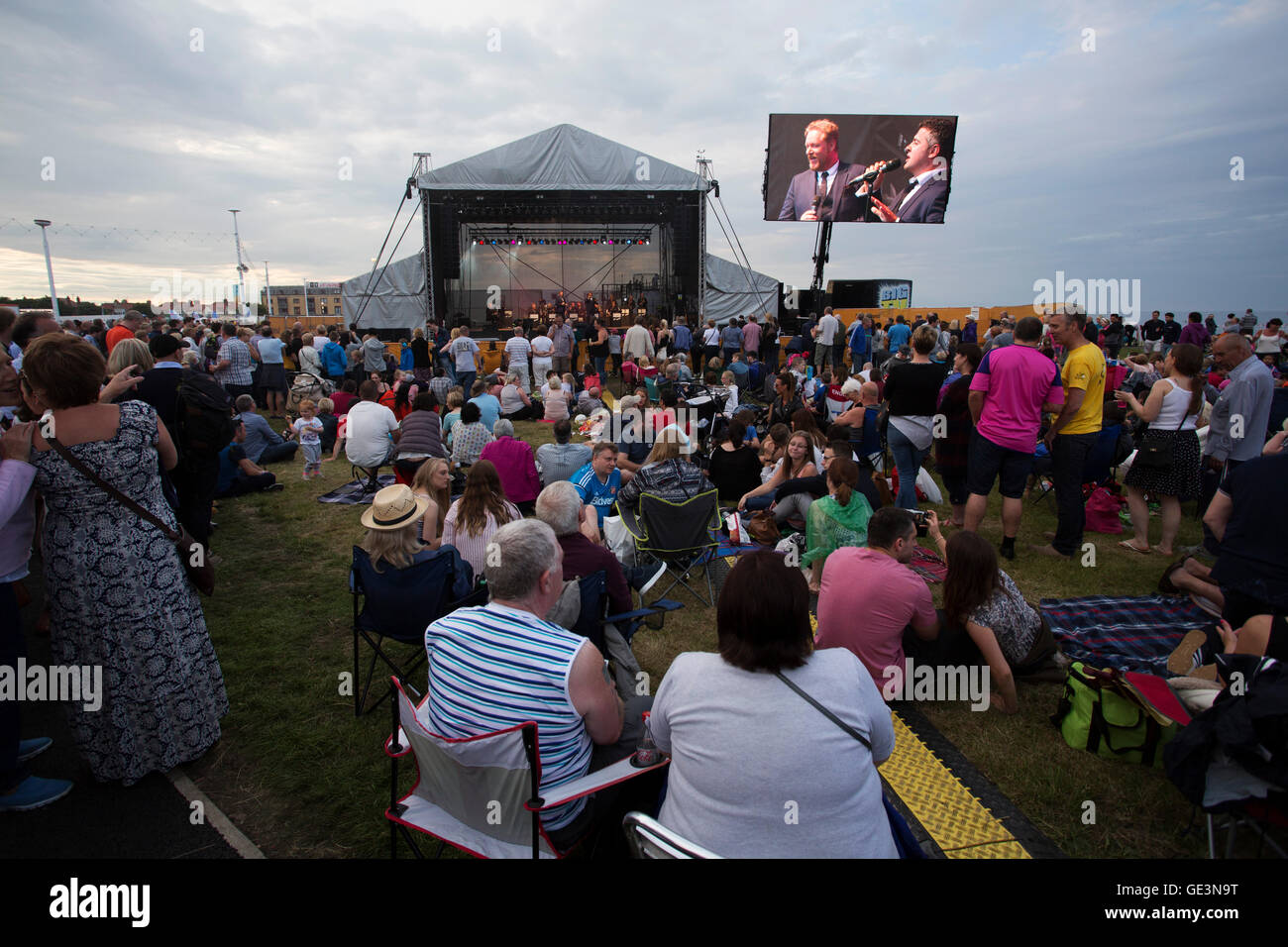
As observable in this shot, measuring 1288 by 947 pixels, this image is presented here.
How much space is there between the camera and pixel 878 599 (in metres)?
3.08

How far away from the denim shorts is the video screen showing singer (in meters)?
15.5

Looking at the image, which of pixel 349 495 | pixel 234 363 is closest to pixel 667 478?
pixel 349 495

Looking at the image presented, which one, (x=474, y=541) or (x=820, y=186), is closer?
(x=474, y=541)

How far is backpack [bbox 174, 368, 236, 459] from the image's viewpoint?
13.7 ft

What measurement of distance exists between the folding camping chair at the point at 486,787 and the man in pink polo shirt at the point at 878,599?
1.49m

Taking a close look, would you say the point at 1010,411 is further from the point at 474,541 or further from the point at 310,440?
the point at 310,440

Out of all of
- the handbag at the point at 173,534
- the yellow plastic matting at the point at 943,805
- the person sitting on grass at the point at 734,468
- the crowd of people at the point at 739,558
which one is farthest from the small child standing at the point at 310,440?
the yellow plastic matting at the point at 943,805

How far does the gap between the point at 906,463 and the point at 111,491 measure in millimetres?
5502

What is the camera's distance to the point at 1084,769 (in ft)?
9.47

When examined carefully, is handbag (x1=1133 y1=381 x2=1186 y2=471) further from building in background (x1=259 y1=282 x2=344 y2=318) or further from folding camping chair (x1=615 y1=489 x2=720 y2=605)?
building in background (x1=259 y1=282 x2=344 y2=318)

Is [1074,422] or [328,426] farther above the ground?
[1074,422]

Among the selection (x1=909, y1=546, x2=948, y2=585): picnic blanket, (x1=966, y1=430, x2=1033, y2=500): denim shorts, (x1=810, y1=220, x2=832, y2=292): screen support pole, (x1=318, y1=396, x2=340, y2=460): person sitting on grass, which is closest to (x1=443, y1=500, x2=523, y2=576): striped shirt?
(x1=909, y1=546, x2=948, y2=585): picnic blanket

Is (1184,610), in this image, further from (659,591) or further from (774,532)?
(659,591)
